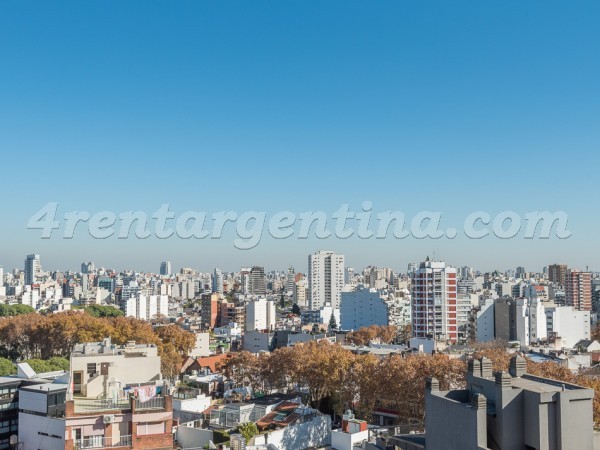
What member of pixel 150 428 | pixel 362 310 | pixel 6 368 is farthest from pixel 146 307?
pixel 150 428

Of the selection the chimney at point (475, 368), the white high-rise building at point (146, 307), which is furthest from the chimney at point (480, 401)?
the white high-rise building at point (146, 307)

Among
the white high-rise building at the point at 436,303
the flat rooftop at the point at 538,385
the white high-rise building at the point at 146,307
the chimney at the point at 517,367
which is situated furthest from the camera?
the white high-rise building at the point at 146,307

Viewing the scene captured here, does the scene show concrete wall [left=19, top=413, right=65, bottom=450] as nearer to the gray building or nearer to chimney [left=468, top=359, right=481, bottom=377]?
chimney [left=468, top=359, right=481, bottom=377]

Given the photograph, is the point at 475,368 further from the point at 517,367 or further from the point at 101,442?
the point at 101,442

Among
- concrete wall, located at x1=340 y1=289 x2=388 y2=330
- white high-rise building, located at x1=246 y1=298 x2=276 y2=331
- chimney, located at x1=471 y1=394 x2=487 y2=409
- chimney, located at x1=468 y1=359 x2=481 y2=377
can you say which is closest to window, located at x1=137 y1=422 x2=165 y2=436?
chimney, located at x1=468 y1=359 x2=481 y2=377

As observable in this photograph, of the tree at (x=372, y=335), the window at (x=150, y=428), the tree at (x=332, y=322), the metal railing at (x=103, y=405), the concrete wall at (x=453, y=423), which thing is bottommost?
the tree at (x=332, y=322)

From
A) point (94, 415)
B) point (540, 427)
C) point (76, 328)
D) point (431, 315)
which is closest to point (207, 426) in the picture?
point (94, 415)

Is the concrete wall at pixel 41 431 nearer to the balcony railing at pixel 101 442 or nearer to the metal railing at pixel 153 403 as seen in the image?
the balcony railing at pixel 101 442

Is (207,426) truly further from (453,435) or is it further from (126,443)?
(453,435)
